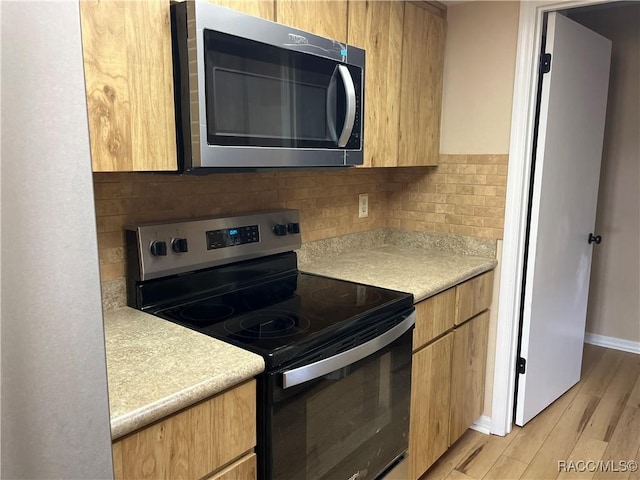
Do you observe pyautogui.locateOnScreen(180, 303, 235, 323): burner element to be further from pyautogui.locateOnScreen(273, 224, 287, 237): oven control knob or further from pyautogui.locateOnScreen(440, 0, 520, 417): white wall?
pyautogui.locateOnScreen(440, 0, 520, 417): white wall

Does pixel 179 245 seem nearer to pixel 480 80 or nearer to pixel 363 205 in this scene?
pixel 363 205

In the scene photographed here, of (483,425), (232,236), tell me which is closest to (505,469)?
(483,425)

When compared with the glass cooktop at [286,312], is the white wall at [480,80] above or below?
above

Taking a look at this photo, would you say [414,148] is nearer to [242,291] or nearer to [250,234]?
[250,234]

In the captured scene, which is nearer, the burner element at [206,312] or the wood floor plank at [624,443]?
the burner element at [206,312]

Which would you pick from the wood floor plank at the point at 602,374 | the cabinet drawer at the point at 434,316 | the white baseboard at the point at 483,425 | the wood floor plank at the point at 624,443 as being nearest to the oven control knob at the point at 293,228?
the cabinet drawer at the point at 434,316

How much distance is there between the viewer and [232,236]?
1.77 m

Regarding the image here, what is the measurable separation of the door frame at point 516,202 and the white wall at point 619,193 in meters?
1.39

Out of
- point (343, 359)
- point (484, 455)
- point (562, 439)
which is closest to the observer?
point (343, 359)

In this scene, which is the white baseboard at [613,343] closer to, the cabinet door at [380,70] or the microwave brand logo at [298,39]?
the cabinet door at [380,70]

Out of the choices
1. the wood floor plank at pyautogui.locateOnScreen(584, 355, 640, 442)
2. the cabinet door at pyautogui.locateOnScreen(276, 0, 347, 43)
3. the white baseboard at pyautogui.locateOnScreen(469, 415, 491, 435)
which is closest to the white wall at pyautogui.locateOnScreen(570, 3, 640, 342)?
the wood floor plank at pyautogui.locateOnScreen(584, 355, 640, 442)

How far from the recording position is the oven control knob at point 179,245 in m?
1.59

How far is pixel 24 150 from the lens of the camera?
52cm

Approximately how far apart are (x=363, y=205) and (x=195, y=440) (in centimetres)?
160
